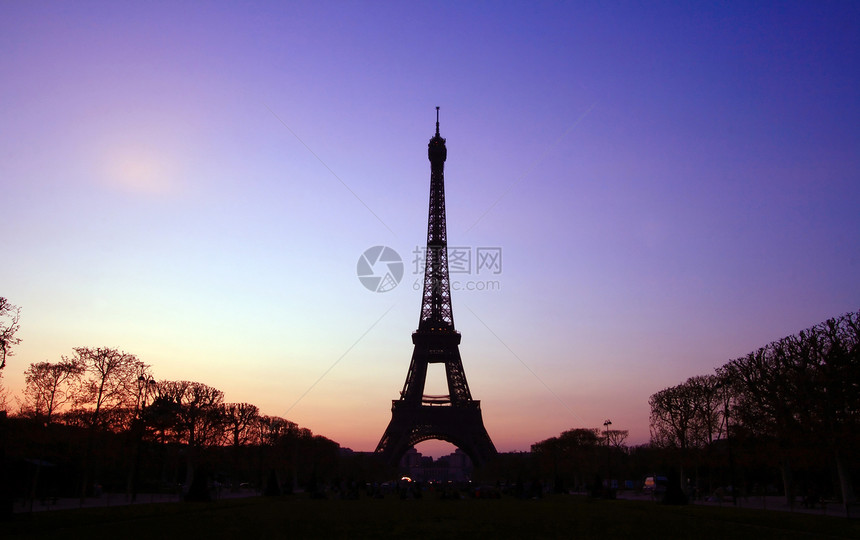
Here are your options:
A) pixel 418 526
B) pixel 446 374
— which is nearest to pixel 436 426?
pixel 446 374

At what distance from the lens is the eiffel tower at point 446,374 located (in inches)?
3752

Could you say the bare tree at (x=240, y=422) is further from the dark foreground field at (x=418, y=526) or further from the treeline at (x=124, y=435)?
the dark foreground field at (x=418, y=526)

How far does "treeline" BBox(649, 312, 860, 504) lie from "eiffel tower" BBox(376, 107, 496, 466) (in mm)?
35995

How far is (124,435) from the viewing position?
177ft

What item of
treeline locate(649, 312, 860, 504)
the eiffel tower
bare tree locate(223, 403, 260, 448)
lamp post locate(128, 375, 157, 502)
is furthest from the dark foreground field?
the eiffel tower

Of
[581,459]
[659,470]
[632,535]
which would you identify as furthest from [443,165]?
[632,535]

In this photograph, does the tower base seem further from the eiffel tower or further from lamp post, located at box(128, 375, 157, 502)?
lamp post, located at box(128, 375, 157, 502)

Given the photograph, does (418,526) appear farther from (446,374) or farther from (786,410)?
(446,374)

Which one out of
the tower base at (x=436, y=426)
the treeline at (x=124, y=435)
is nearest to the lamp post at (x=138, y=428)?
the treeline at (x=124, y=435)

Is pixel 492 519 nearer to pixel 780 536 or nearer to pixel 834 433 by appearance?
pixel 780 536

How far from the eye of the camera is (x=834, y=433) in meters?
38.4

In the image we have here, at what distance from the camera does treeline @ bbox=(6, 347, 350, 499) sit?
4834 cm

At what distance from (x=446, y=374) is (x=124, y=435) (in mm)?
52143

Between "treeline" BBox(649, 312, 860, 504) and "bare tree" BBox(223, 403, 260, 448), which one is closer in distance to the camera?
"treeline" BBox(649, 312, 860, 504)
